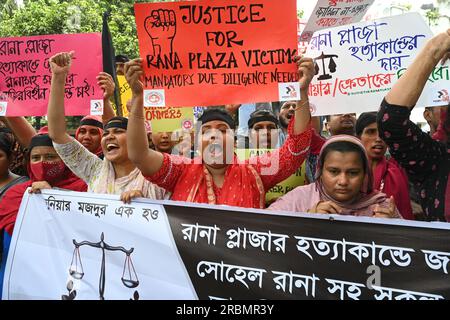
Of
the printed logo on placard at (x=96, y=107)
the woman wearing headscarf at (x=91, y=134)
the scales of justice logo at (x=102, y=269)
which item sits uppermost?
the printed logo on placard at (x=96, y=107)

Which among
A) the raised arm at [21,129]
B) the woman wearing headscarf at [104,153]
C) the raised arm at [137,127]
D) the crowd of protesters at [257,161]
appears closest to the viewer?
the crowd of protesters at [257,161]

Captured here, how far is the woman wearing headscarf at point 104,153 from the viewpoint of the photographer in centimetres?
297

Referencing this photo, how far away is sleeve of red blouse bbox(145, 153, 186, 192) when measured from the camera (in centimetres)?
275

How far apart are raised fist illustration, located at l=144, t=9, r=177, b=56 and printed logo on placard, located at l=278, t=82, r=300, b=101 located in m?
0.72

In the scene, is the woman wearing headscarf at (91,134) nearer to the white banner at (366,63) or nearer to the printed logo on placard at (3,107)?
the printed logo on placard at (3,107)

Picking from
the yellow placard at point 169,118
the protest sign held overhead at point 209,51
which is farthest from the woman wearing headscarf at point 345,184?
the yellow placard at point 169,118

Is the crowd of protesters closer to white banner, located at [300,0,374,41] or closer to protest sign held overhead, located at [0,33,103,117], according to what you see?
protest sign held overhead, located at [0,33,103,117]

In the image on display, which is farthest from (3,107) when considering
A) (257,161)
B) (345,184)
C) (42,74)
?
(345,184)

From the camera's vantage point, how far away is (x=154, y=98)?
8.94 ft

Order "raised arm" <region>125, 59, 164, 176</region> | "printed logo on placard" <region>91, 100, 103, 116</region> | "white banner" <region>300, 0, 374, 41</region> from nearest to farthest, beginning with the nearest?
"raised arm" <region>125, 59, 164, 176</region>, "printed logo on placard" <region>91, 100, 103, 116</region>, "white banner" <region>300, 0, 374, 41</region>

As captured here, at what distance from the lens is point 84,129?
3814 mm

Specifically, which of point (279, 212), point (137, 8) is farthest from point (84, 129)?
point (279, 212)

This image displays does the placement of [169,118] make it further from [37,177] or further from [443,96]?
[443,96]

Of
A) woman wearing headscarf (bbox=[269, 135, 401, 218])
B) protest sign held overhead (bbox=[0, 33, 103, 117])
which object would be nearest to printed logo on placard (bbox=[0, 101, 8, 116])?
protest sign held overhead (bbox=[0, 33, 103, 117])
